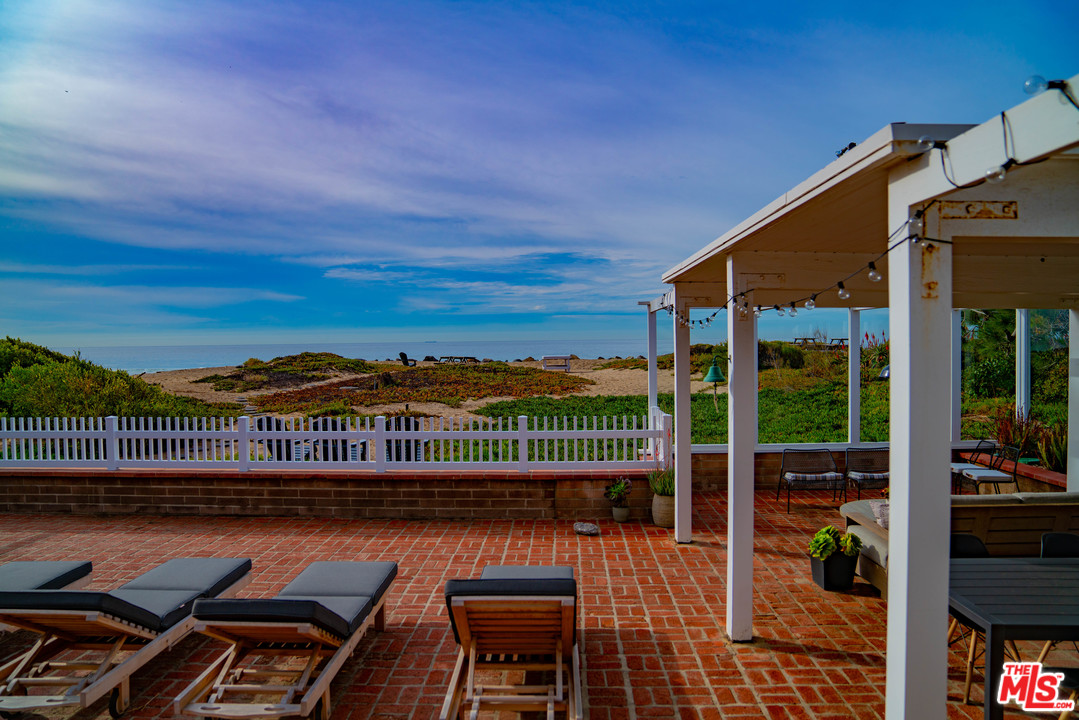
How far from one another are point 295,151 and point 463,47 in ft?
32.3

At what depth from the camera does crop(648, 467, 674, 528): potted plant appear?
652 centimetres

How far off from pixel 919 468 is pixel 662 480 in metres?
4.71

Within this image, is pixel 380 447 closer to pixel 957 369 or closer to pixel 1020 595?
pixel 1020 595

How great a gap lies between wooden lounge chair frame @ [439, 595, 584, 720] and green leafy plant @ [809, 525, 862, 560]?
9.03ft

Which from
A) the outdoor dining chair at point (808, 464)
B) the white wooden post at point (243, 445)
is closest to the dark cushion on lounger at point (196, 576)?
the white wooden post at point (243, 445)

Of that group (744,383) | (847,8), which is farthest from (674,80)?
(744,383)

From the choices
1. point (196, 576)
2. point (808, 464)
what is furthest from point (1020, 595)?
point (196, 576)

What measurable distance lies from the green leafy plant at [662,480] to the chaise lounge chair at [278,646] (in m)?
3.96

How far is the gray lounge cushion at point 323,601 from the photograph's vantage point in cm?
284

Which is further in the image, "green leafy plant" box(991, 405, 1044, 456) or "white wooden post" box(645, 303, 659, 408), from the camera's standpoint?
"white wooden post" box(645, 303, 659, 408)

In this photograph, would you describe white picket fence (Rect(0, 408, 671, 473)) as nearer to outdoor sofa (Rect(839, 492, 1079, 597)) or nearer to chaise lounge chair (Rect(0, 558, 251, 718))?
outdoor sofa (Rect(839, 492, 1079, 597))

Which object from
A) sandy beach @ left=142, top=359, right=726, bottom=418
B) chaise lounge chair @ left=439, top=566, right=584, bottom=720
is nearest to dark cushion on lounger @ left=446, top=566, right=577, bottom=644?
chaise lounge chair @ left=439, top=566, right=584, bottom=720

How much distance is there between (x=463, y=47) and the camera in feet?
38.8

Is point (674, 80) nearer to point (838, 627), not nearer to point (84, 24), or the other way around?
point (84, 24)
